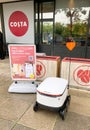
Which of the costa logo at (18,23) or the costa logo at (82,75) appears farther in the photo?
the costa logo at (18,23)

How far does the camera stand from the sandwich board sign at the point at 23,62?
2910 mm

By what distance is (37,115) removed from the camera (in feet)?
7.50

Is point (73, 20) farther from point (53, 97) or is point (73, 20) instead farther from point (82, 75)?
point (53, 97)

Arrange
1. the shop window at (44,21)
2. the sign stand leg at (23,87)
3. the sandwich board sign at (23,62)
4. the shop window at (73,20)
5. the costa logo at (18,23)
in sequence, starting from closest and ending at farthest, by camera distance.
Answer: the sandwich board sign at (23,62), the sign stand leg at (23,87), the shop window at (73,20), the shop window at (44,21), the costa logo at (18,23)

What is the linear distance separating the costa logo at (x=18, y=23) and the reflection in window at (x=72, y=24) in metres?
1.57

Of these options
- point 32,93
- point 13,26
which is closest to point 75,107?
point 32,93

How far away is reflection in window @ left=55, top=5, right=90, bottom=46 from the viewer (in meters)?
5.42

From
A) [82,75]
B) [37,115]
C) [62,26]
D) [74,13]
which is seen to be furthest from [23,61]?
[74,13]

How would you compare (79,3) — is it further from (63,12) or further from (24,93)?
(24,93)

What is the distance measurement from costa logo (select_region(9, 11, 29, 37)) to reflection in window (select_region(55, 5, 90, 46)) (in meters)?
1.57

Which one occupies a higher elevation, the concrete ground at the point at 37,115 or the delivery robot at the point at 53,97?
the delivery robot at the point at 53,97

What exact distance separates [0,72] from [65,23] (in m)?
3.48

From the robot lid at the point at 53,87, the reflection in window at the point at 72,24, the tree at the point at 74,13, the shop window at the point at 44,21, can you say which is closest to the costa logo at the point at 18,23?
the shop window at the point at 44,21

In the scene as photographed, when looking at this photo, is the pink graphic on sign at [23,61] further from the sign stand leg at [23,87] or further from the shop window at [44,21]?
the shop window at [44,21]
